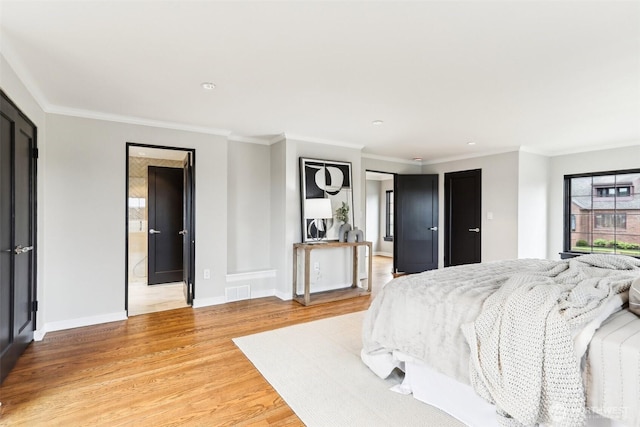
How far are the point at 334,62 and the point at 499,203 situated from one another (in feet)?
14.0

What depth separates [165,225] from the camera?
555cm

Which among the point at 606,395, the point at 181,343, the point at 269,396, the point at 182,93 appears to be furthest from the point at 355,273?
the point at 606,395

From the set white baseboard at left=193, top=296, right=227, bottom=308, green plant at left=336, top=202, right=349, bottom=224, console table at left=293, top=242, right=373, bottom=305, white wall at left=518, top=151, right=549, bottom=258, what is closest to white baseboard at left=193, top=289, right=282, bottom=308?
white baseboard at left=193, top=296, right=227, bottom=308

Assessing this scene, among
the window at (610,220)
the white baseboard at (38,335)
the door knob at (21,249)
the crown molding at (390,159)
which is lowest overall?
the white baseboard at (38,335)

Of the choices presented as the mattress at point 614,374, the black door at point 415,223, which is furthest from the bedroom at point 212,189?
the mattress at point 614,374

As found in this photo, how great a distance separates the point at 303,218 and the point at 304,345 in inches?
78.1

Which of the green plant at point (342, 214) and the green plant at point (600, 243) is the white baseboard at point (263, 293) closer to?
the green plant at point (342, 214)

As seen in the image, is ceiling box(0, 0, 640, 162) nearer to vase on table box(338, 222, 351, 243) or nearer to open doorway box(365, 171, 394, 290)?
vase on table box(338, 222, 351, 243)

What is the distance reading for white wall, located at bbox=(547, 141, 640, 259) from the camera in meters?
4.95

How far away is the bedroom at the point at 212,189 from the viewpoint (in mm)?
3195

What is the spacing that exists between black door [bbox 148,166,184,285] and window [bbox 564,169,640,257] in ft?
21.4

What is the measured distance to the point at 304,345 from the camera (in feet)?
9.59

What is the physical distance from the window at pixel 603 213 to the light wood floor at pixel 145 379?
4835 mm

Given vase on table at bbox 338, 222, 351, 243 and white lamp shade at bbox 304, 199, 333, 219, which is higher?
white lamp shade at bbox 304, 199, 333, 219
